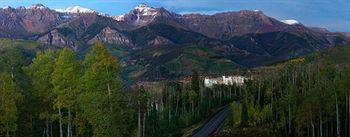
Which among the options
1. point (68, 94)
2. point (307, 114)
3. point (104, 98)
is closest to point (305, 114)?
point (307, 114)

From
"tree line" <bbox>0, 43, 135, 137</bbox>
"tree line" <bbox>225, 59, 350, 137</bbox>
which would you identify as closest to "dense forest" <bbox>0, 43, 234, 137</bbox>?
"tree line" <bbox>0, 43, 135, 137</bbox>

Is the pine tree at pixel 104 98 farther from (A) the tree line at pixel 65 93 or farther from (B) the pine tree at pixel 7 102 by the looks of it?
(B) the pine tree at pixel 7 102

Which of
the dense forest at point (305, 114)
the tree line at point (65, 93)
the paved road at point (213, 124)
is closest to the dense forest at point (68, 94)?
the tree line at point (65, 93)

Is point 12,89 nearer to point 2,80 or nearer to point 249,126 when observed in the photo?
point 2,80

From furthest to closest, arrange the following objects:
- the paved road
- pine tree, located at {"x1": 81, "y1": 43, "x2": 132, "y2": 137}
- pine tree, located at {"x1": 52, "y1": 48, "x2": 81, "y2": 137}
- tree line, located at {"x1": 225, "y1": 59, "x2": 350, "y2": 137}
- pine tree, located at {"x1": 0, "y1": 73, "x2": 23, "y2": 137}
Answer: the paved road < tree line, located at {"x1": 225, "y1": 59, "x2": 350, "y2": 137} < pine tree, located at {"x1": 52, "y1": 48, "x2": 81, "y2": 137} < pine tree, located at {"x1": 81, "y1": 43, "x2": 132, "y2": 137} < pine tree, located at {"x1": 0, "y1": 73, "x2": 23, "y2": 137}

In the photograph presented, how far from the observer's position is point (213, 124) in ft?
513

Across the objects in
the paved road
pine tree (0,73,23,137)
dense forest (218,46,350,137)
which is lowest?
the paved road

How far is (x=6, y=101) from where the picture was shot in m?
53.1

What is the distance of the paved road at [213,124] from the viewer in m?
137

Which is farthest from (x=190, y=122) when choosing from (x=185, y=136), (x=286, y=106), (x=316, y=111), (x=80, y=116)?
(x=80, y=116)

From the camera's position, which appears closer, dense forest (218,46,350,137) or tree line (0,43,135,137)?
tree line (0,43,135,137)

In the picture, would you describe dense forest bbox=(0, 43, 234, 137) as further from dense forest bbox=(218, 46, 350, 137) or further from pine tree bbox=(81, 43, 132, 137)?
dense forest bbox=(218, 46, 350, 137)

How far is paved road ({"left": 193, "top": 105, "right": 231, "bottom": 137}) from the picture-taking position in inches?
→ 5395

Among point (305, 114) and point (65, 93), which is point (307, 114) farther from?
point (65, 93)
